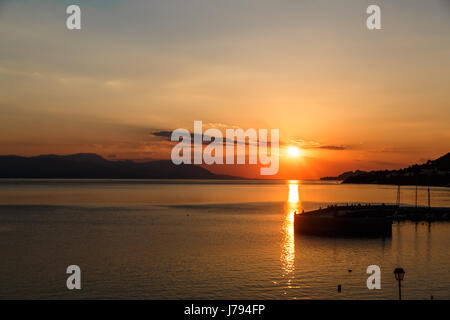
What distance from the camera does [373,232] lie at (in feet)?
235

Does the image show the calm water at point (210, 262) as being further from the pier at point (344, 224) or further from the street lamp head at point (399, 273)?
the street lamp head at point (399, 273)

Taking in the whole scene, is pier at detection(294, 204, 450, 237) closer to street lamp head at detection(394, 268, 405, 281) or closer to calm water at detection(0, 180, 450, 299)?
calm water at detection(0, 180, 450, 299)

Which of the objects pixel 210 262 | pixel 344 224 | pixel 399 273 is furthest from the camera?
pixel 344 224

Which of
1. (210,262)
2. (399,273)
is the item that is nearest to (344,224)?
(210,262)

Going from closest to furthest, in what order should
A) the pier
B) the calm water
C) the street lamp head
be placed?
the street lamp head < the calm water < the pier

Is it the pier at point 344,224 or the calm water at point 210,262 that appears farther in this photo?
the pier at point 344,224

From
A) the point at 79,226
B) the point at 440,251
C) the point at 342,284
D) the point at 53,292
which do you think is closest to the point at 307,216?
the point at 440,251

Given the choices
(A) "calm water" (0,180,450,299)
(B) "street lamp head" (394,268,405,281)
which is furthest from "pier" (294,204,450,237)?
(B) "street lamp head" (394,268,405,281)

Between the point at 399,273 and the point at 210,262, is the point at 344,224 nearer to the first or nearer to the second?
the point at 210,262

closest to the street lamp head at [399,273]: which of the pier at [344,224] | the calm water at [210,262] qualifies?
the calm water at [210,262]
